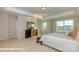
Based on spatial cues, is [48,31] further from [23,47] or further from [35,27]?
[23,47]

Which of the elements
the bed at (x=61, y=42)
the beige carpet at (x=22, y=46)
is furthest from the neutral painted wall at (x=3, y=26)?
the bed at (x=61, y=42)

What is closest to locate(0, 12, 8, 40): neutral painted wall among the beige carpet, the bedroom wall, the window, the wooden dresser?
the bedroom wall

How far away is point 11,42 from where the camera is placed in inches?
95.5

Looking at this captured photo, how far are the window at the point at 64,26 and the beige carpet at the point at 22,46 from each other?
21.8 inches

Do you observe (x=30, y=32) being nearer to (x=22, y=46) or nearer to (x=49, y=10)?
(x=22, y=46)

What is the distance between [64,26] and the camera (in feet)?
7.82

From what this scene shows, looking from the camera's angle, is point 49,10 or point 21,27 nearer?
point 49,10

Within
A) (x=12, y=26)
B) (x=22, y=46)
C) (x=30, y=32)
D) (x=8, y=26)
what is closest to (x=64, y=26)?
(x=30, y=32)

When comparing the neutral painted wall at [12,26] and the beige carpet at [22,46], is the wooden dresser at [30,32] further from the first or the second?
the neutral painted wall at [12,26]

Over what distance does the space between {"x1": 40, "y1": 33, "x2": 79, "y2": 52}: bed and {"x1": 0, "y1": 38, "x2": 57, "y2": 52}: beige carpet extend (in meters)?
0.19

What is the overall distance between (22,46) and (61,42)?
0.94m

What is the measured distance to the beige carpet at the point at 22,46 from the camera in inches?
87.1

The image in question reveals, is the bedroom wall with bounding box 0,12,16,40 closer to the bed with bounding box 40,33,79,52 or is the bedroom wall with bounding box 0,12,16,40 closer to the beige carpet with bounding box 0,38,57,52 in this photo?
the beige carpet with bounding box 0,38,57,52

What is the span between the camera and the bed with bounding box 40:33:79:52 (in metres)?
2.19
